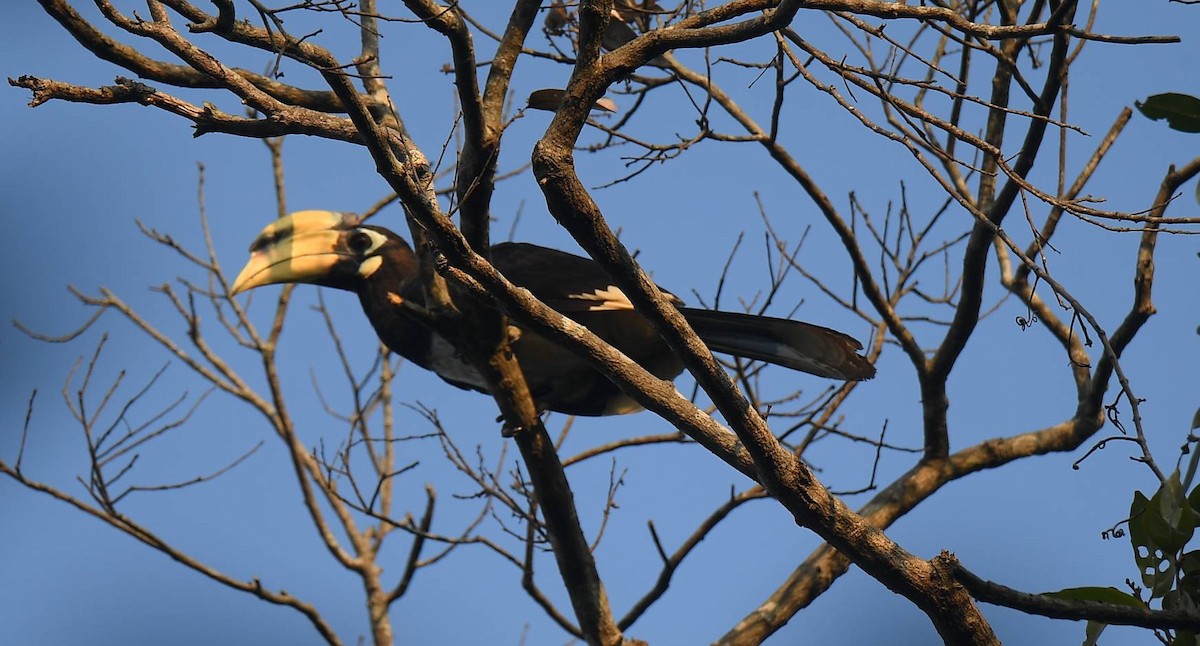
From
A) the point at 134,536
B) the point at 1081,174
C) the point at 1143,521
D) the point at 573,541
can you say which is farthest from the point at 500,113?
the point at 134,536

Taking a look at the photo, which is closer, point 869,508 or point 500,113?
point 500,113

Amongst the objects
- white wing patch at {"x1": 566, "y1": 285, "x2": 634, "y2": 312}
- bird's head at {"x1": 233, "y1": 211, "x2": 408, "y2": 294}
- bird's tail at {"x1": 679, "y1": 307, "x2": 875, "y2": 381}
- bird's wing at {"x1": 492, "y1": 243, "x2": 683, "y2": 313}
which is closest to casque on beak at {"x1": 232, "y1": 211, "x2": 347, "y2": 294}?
bird's head at {"x1": 233, "y1": 211, "x2": 408, "y2": 294}

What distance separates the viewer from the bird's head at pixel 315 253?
4559mm

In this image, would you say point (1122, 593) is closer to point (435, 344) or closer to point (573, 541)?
point (573, 541)

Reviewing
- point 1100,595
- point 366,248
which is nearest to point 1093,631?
point 1100,595

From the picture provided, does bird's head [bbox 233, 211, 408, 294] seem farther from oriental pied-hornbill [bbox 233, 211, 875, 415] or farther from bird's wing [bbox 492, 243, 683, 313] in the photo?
bird's wing [bbox 492, 243, 683, 313]

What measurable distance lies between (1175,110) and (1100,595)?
3.41 ft

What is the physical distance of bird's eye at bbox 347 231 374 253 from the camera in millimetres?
4621

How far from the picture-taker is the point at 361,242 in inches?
182

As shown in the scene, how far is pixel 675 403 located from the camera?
2.77m

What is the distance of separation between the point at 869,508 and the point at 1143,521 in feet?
5.26

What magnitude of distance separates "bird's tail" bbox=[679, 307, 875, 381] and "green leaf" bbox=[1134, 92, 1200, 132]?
1.41m

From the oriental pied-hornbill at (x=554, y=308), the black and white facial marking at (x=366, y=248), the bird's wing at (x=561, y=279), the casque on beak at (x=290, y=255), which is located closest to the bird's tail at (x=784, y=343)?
the oriental pied-hornbill at (x=554, y=308)

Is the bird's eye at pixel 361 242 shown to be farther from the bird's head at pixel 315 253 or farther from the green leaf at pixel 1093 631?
the green leaf at pixel 1093 631
